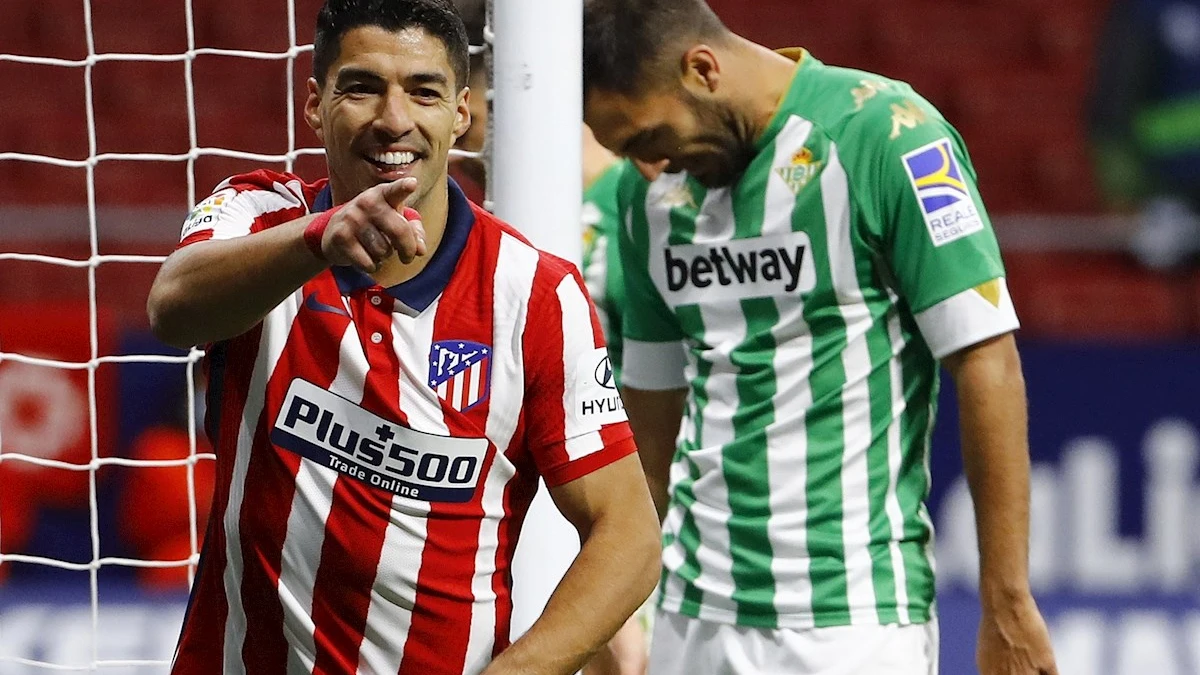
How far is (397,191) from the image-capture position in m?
1.38

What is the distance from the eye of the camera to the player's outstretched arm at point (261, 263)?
1367 millimetres

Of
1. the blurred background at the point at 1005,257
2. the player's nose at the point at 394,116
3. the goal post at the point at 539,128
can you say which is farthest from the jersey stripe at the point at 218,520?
the blurred background at the point at 1005,257

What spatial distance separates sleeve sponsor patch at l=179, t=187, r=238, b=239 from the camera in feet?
5.20

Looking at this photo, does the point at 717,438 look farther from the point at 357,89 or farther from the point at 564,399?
the point at 357,89

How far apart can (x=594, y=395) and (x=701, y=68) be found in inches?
31.4

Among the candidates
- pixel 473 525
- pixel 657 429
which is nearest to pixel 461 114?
pixel 473 525

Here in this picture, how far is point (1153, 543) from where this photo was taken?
4953mm

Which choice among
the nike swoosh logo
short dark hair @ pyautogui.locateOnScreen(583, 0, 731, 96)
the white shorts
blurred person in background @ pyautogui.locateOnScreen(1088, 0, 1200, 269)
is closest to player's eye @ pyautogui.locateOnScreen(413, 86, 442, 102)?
the nike swoosh logo

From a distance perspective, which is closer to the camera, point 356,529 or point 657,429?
point 356,529

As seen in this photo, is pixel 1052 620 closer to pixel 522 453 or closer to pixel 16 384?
pixel 16 384

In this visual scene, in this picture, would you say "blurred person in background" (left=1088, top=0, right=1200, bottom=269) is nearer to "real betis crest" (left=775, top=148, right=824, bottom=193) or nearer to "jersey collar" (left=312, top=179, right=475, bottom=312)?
"real betis crest" (left=775, top=148, right=824, bottom=193)

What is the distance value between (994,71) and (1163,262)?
1.13m

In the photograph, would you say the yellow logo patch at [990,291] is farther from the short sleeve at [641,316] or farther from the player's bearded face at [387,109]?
the player's bearded face at [387,109]

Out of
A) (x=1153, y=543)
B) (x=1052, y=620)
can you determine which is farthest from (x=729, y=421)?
(x=1153, y=543)
